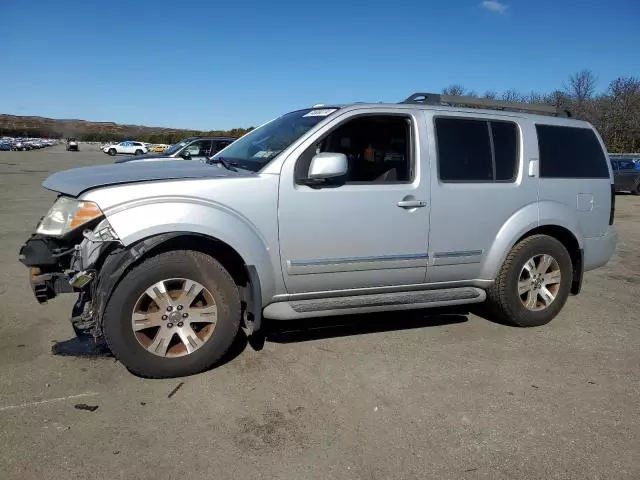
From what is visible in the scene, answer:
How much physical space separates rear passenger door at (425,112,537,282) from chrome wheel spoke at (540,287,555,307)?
2.53 feet

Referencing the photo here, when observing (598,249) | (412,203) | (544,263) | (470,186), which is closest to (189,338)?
(412,203)

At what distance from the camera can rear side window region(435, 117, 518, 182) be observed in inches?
171

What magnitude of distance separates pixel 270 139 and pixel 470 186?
1.72m

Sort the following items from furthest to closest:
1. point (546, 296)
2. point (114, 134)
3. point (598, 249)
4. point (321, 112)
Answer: point (114, 134) < point (598, 249) < point (546, 296) < point (321, 112)

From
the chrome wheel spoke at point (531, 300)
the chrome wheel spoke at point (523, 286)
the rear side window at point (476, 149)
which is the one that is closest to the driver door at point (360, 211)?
the rear side window at point (476, 149)

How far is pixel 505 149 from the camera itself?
4.64 m

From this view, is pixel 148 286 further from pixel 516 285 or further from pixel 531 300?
pixel 531 300

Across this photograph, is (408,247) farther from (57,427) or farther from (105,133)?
(105,133)

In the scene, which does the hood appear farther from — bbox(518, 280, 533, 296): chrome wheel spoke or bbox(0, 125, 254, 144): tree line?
bbox(0, 125, 254, 144): tree line

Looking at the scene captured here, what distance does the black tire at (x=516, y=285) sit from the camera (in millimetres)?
4637

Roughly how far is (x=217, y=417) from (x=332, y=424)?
2.24ft

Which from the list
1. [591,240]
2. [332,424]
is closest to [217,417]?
[332,424]

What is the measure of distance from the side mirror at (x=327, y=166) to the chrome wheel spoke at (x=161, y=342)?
1.46 metres

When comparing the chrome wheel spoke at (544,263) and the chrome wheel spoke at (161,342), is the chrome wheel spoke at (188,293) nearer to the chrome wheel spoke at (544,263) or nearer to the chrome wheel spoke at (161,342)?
the chrome wheel spoke at (161,342)
